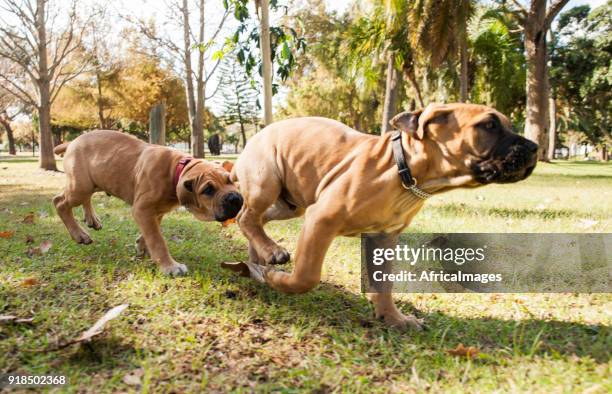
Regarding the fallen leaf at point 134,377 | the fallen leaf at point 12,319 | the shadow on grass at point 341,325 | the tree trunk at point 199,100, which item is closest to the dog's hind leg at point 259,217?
the shadow on grass at point 341,325

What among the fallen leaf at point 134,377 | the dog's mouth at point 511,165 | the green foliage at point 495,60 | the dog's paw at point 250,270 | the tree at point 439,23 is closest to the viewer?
the fallen leaf at point 134,377

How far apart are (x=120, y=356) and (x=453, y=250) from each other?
3269 millimetres

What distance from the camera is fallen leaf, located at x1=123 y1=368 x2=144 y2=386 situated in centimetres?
226

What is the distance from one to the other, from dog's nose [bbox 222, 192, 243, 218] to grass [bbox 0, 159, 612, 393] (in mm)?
567

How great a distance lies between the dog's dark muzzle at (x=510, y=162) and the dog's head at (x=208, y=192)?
7.24 feet

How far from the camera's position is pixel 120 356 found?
254cm

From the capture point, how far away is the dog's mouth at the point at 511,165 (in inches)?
102

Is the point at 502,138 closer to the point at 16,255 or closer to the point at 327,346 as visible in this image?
the point at 327,346

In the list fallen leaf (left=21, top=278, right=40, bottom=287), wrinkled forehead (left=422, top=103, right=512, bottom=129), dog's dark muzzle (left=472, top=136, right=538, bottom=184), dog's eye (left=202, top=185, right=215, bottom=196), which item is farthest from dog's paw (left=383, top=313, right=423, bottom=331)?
fallen leaf (left=21, top=278, right=40, bottom=287)

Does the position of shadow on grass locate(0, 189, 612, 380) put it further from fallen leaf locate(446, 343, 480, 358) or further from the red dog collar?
the red dog collar

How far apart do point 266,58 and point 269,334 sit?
20.3 feet

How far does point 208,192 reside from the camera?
417 centimetres

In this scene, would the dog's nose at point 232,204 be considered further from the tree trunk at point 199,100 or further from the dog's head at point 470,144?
the tree trunk at point 199,100

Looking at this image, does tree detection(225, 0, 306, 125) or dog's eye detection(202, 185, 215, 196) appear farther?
tree detection(225, 0, 306, 125)
